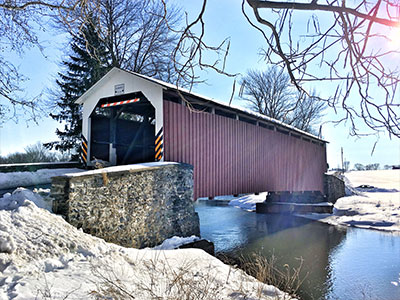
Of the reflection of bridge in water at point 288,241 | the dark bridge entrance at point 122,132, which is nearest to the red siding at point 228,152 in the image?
the dark bridge entrance at point 122,132

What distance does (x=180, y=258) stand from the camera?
418 cm

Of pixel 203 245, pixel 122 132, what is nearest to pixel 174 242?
pixel 203 245

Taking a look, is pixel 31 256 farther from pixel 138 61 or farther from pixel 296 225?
pixel 138 61

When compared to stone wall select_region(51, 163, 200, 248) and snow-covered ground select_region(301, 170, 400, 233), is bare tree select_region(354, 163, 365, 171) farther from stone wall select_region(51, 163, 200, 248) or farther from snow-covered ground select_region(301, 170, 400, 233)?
stone wall select_region(51, 163, 200, 248)

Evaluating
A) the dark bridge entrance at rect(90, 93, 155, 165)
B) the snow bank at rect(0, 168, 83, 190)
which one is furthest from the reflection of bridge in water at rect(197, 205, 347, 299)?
the snow bank at rect(0, 168, 83, 190)

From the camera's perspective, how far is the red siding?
7.14m

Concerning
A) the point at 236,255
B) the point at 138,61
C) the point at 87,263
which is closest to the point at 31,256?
the point at 87,263

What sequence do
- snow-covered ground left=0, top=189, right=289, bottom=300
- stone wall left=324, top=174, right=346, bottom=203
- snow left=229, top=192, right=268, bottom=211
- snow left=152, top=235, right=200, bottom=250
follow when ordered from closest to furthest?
snow-covered ground left=0, top=189, right=289, bottom=300 → snow left=152, top=235, right=200, bottom=250 → stone wall left=324, top=174, right=346, bottom=203 → snow left=229, top=192, right=268, bottom=211

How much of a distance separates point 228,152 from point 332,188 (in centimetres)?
1155

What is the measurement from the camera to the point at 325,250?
8375 millimetres

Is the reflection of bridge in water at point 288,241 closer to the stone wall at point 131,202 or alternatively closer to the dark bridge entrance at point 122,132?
the stone wall at point 131,202

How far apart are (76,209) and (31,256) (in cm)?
162

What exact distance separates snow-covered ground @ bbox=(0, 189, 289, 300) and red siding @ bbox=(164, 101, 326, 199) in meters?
3.47

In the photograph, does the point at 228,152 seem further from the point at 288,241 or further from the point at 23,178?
the point at 23,178
